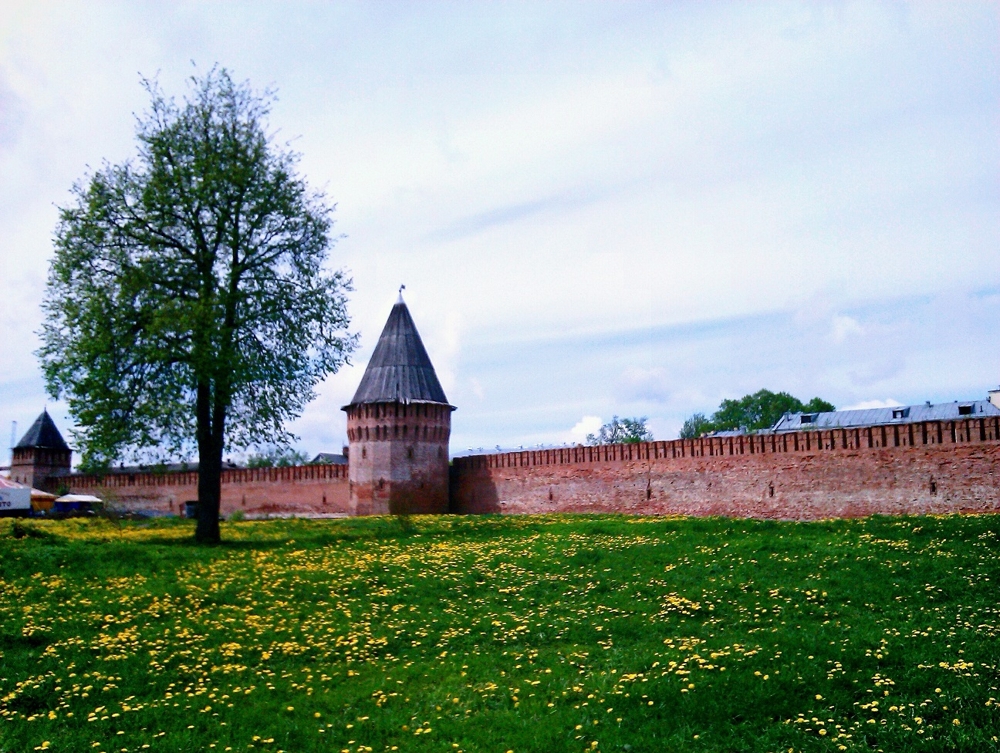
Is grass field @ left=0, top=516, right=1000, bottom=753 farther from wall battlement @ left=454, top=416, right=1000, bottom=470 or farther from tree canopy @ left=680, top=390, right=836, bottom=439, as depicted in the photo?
tree canopy @ left=680, top=390, right=836, bottom=439

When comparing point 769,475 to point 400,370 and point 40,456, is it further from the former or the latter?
point 40,456

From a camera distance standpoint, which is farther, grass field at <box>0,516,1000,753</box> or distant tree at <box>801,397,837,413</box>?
distant tree at <box>801,397,837,413</box>

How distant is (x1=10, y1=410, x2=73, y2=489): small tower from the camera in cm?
4616

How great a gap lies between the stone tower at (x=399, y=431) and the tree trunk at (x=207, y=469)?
10283 mm

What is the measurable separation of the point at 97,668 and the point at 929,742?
7.19 metres

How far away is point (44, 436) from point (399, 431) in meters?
26.9

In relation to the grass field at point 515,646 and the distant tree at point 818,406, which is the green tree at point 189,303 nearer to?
the grass field at point 515,646

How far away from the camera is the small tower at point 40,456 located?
4616cm

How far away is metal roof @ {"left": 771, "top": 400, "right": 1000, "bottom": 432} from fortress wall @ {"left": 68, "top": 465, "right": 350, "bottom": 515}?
1059 inches

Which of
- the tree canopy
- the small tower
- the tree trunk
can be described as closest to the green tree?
the tree trunk

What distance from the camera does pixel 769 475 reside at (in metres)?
23.5

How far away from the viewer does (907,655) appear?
7.90 m

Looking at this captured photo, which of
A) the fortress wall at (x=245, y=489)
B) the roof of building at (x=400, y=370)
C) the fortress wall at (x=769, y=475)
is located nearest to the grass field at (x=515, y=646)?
the fortress wall at (x=769, y=475)

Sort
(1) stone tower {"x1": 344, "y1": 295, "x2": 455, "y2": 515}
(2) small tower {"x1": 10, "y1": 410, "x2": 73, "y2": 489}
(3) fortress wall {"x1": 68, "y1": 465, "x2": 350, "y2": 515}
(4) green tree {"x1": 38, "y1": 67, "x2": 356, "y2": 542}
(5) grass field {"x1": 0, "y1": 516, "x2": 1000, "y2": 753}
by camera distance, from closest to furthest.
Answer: (5) grass field {"x1": 0, "y1": 516, "x2": 1000, "y2": 753} → (4) green tree {"x1": 38, "y1": 67, "x2": 356, "y2": 542} → (1) stone tower {"x1": 344, "y1": 295, "x2": 455, "y2": 515} → (3) fortress wall {"x1": 68, "y1": 465, "x2": 350, "y2": 515} → (2) small tower {"x1": 10, "y1": 410, "x2": 73, "y2": 489}
